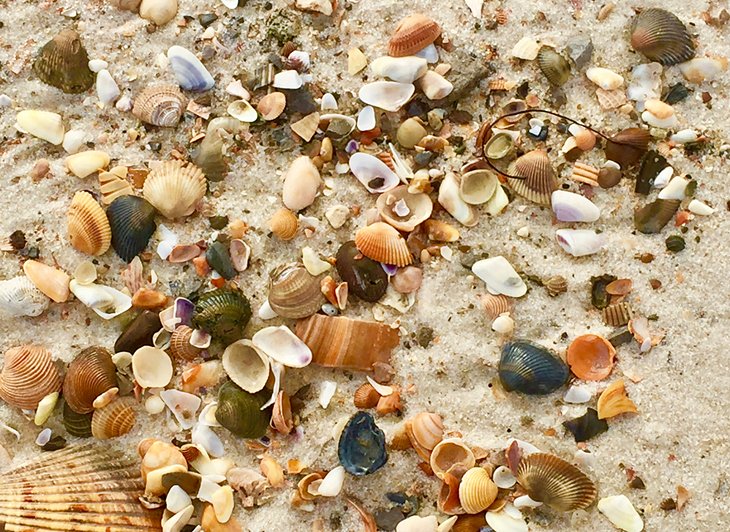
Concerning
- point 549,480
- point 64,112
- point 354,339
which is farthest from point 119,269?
point 549,480

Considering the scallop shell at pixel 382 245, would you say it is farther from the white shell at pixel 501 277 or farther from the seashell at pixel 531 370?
the seashell at pixel 531 370

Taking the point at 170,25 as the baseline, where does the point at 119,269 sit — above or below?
below

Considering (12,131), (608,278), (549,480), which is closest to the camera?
(549,480)

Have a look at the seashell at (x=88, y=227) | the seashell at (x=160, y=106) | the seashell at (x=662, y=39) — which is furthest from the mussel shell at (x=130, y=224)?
the seashell at (x=662, y=39)

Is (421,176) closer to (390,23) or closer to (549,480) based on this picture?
(390,23)

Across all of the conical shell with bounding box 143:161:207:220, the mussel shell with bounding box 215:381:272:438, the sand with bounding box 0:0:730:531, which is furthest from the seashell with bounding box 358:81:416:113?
the mussel shell with bounding box 215:381:272:438
